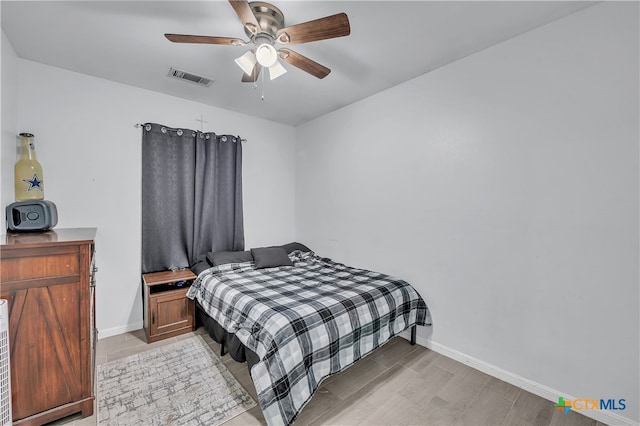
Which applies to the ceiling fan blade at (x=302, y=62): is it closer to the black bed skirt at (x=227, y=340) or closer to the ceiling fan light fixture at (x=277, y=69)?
the ceiling fan light fixture at (x=277, y=69)

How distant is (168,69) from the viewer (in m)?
2.54

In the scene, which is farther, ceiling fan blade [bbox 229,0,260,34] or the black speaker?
the black speaker

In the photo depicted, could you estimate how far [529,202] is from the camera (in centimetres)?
202

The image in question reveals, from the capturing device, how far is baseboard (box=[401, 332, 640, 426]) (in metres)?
1.70

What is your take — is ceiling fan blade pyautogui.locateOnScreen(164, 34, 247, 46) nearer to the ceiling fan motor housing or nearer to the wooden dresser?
the ceiling fan motor housing

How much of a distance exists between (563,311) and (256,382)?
211 cm

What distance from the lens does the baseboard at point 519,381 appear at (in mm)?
1699

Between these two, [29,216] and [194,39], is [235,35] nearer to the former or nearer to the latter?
[194,39]

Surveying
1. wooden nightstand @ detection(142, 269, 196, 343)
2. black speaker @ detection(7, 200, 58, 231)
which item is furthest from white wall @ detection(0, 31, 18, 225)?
wooden nightstand @ detection(142, 269, 196, 343)

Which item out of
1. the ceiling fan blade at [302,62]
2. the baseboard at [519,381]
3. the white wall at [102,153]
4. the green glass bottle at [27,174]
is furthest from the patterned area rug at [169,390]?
the ceiling fan blade at [302,62]

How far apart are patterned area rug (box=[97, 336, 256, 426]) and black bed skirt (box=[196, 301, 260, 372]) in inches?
6.9

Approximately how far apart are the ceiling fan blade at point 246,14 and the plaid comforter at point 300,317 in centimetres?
181


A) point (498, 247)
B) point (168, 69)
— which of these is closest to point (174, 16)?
point (168, 69)

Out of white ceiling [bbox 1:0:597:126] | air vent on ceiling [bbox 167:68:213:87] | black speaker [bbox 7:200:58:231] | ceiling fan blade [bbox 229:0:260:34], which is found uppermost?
air vent on ceiling [bbox 167:68:213:87]
